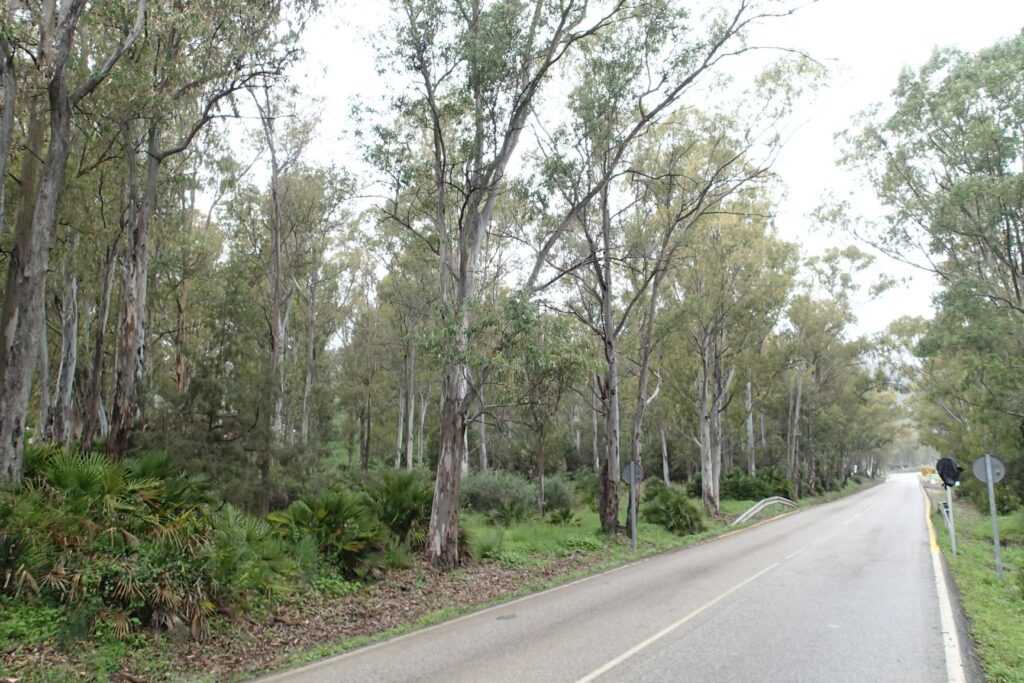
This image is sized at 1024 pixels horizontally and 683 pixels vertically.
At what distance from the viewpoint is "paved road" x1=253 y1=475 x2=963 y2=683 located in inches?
263

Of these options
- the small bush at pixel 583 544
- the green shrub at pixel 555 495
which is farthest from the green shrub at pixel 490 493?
the small bush at pixel 583 544

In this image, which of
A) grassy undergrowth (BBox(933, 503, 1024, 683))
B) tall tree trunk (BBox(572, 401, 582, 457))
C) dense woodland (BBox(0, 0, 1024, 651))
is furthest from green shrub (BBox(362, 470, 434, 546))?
tall tree trunk (BBox(572, 401, 582, 457))

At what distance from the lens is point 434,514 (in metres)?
12.8

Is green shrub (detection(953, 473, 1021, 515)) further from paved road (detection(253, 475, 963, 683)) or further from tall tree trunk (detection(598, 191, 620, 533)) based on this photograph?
tall tree trunk (detection(598, 191, 620, 533))

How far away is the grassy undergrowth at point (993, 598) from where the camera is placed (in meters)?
6.96

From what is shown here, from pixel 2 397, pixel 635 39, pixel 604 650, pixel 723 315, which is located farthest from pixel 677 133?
pixel 2 397

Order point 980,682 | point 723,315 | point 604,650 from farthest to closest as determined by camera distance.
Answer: point 723,315 < point 604,650 < point 980,682

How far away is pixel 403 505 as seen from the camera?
43.8 ft

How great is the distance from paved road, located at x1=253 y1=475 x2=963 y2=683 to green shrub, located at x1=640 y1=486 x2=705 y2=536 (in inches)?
300

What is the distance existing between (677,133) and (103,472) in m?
18.4

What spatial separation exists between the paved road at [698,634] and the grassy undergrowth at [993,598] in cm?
43

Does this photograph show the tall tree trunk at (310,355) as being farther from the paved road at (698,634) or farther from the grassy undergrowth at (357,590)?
the paved road at (698,634)

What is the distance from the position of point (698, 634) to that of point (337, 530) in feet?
20.3

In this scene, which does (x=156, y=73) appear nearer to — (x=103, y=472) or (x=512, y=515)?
(x=103, y=472)
